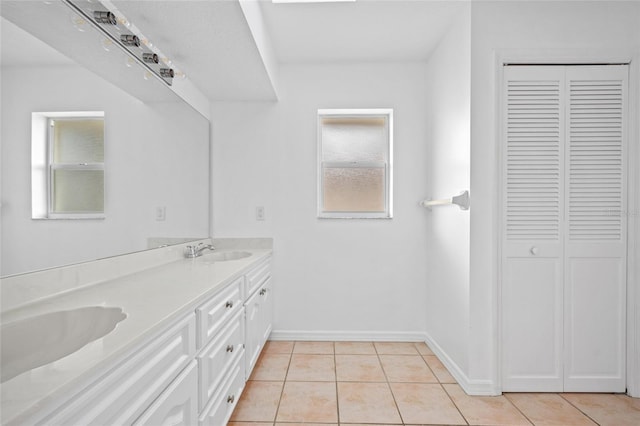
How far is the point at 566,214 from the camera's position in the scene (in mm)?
2135

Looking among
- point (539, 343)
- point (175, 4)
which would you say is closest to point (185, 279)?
point (175, 4)

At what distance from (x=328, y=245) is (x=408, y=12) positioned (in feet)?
6.27

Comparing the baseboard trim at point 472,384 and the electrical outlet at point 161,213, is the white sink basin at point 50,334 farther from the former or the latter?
the baseboard trim at point 472,384

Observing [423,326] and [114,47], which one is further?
[423,326]

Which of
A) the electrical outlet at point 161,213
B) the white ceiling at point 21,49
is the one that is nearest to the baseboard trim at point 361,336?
the electrical outlet at point 161,213

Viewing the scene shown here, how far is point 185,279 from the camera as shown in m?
1.58

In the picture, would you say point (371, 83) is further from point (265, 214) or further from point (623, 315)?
point (623, 315)

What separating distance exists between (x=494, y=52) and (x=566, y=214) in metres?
1.13

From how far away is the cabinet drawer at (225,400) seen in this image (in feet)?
4.73

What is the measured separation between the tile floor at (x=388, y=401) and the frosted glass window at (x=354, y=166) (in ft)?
4.38

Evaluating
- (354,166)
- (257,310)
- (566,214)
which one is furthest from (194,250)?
(566,214)

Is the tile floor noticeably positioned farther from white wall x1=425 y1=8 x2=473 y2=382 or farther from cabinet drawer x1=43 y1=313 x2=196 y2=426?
cabinet drawer x1=43 y1=313 x2=196 y2=426

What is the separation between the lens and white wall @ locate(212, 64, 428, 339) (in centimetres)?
301

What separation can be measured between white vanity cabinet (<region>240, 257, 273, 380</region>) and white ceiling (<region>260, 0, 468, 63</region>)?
1.77 metres
